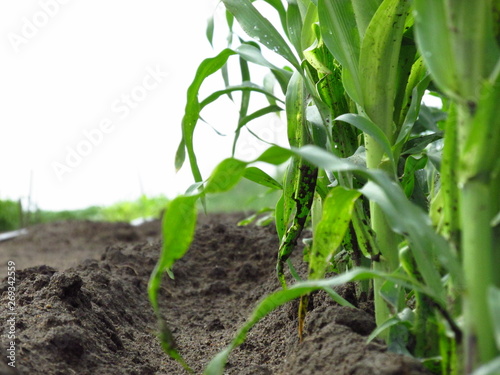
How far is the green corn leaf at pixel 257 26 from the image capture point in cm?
120

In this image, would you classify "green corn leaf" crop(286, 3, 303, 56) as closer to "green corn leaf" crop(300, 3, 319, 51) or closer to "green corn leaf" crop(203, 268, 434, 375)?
"green corn leaf" crop(300, 3, 319, 51)

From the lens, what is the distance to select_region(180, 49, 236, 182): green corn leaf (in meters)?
1.13

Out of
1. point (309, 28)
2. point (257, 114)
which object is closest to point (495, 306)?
point (309, 28)

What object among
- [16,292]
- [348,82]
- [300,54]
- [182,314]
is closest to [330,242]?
[348,82]

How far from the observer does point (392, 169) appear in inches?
40.9

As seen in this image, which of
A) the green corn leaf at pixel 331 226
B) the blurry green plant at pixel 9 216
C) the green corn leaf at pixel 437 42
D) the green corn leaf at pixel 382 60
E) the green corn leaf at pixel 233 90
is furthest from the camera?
the blurry green plant at pixel 9 216

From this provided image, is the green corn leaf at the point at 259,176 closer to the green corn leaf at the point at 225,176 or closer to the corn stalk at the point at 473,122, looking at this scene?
the green corn leaf at the point at 225,176

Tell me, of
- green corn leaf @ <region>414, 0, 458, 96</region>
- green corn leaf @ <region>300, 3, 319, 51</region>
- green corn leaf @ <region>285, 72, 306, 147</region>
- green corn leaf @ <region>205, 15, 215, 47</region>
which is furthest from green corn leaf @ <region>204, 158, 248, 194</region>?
green corn leaf @ <region>205, 15, 215, 47</region>

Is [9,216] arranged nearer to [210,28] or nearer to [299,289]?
[210,28]

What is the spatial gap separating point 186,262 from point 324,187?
1119 millimetres

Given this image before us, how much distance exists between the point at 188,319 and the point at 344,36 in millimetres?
1093

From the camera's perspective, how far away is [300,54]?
4.18ft

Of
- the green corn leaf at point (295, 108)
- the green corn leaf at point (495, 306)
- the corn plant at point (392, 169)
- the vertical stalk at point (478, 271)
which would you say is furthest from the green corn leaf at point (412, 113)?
the green corn leaf at point (495, 306)

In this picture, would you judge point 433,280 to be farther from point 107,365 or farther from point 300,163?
point 107,365
